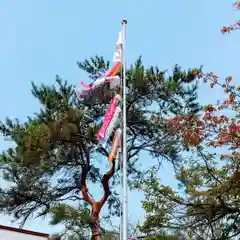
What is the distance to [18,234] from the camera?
45.4 ft

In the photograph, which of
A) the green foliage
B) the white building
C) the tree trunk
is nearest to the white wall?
the white building

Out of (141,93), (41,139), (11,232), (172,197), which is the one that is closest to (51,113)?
(41,139)

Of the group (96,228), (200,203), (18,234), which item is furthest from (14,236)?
(200,203)

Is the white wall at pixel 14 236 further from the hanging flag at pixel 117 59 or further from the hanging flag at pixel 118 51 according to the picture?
the hanging flag at pixel 118 51

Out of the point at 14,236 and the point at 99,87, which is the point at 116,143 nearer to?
the point at 99,87

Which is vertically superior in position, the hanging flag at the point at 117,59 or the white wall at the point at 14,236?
the hanging flag at the point at 117,59

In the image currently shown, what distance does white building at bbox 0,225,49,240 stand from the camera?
536 inches

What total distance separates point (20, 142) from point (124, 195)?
7.29m

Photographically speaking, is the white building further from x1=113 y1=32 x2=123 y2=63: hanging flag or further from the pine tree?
x1=113 y1=32 x2=123 y2=63: hanging flag

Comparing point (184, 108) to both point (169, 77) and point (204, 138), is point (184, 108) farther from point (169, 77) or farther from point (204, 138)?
point (204, 138)

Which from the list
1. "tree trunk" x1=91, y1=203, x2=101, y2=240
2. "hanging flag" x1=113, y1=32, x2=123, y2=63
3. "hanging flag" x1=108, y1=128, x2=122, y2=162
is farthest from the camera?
"tree trunk" x1=91, y1=203, x2=101, y2=240

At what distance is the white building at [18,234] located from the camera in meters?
13.6

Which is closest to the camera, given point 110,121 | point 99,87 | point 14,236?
point 110,121

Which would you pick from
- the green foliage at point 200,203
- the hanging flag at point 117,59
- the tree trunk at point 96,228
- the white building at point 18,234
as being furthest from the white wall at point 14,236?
the hanging flag at point 117,59
